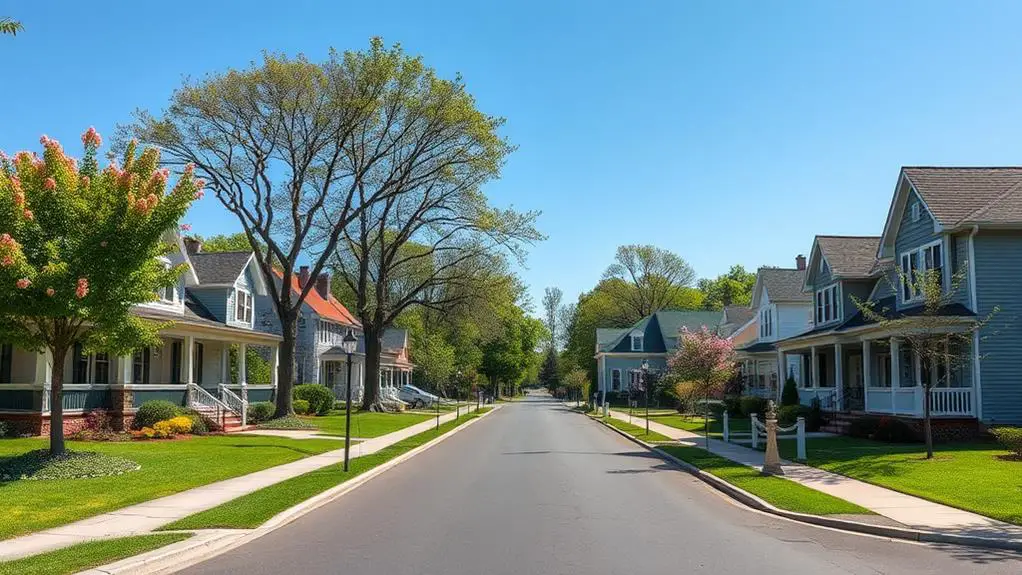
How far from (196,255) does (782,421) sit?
27.0m

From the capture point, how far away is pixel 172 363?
32.5 metres

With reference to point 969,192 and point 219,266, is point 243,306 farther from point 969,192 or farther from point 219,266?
point 969,192

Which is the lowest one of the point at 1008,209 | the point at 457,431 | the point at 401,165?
the point at 457,431

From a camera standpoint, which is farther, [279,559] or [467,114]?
[467,114]

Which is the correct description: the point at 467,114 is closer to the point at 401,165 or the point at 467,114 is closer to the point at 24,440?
the point at 401,165

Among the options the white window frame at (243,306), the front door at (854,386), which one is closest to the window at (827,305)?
the front door at (854,386)

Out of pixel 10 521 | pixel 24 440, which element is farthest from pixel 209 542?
pixel 24 440

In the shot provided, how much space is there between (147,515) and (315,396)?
1258 inches

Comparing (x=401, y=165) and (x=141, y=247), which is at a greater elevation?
(x=401, y=165)

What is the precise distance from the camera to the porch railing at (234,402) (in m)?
32.5

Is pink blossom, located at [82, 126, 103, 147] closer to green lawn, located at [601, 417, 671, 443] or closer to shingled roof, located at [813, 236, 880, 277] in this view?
green lawn, located at [601, 417, 671, 443]

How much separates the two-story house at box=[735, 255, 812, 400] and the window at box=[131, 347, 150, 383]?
29.0m

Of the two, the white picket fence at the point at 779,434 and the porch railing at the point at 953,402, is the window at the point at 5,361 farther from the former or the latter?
the porch railing at the point at 953,402

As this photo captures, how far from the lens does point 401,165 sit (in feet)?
128
